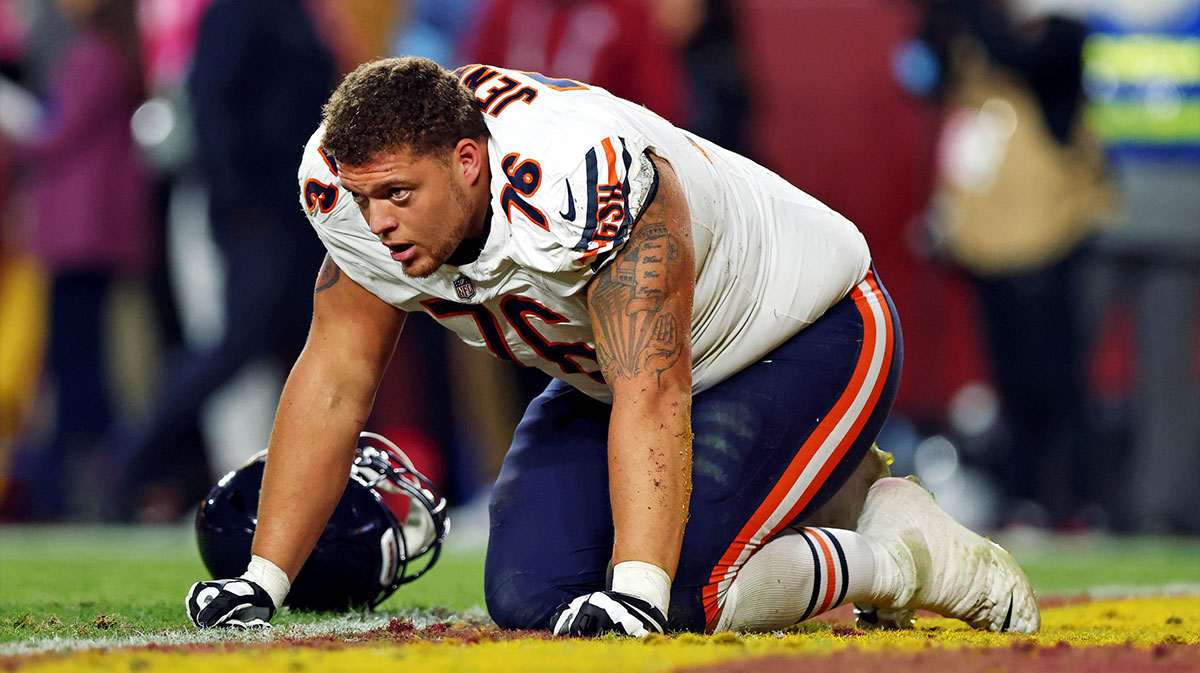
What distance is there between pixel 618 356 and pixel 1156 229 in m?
5.75

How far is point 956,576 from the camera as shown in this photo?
11.1ft

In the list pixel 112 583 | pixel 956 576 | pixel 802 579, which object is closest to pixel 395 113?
pixel 802 579

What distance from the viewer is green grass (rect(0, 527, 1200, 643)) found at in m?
3.35

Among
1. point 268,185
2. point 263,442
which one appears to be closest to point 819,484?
point 268,185

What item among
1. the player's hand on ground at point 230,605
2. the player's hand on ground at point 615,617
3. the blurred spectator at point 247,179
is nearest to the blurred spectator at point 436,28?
the blurred spectator at point 247,179

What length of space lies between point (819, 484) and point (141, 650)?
146cm

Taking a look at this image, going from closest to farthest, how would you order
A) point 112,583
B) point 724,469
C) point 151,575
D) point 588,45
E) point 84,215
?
point 724,469 → point 112,583 → point 151,575 → point 588,45 → point 84,215

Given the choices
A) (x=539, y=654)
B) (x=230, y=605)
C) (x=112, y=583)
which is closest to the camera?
(x=539, y=654)

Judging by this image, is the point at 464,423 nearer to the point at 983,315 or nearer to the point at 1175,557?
the point at 983,315

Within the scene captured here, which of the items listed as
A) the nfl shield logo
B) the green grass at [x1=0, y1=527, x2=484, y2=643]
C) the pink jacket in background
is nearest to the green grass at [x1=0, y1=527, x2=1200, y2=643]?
the green grass at [x1=0, y1=527, x2=484, y2=643]

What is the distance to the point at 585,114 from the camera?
3018 millimetres

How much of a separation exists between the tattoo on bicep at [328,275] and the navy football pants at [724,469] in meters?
0.62

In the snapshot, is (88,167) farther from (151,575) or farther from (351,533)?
(351,533)

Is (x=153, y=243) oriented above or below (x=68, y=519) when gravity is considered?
above
